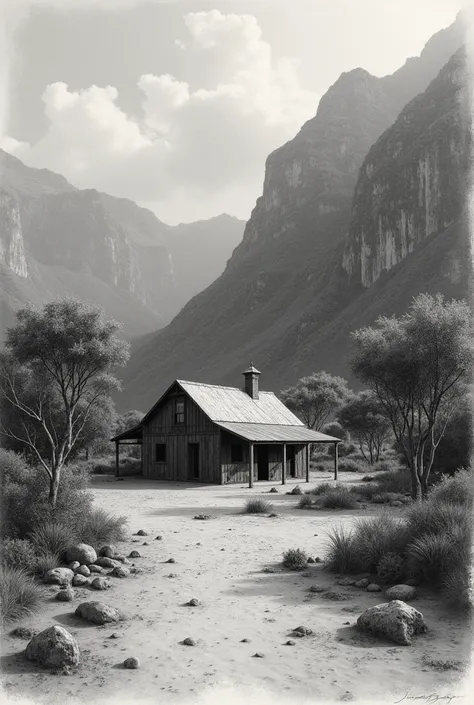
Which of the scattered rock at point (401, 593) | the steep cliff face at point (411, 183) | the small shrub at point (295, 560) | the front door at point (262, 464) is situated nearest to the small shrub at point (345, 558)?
the small shrub at point (295, 560)

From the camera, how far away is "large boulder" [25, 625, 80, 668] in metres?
6.61

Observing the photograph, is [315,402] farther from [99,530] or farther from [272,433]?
[99,530]

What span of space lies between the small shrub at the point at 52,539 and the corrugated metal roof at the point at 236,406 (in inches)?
834

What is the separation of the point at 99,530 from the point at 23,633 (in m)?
5.65

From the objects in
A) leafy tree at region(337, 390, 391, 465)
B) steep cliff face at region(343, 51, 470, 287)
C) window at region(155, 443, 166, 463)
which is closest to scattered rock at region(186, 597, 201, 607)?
window at region(155, 443, 166, 463)

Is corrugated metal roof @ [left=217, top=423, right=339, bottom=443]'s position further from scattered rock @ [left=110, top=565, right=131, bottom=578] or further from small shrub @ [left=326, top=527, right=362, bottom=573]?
scattered rock @ [left=110, top=565, right=131, bottom=578]

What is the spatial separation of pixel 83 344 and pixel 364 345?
11121 millimetres

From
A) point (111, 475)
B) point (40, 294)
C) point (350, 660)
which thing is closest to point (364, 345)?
point (350, 660)

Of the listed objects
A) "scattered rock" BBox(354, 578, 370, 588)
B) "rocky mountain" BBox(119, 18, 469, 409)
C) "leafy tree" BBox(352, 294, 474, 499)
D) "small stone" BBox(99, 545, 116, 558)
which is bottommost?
"scattered rock" BBox(354, 578, 370, 588)

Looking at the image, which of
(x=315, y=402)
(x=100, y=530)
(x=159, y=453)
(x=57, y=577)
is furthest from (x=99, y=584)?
(x=315, y=402)

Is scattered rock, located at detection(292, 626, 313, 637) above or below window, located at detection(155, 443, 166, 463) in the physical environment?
below

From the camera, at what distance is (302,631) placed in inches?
300

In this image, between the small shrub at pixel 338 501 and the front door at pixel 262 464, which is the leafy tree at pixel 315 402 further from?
the small shrub at pixel 338 501
